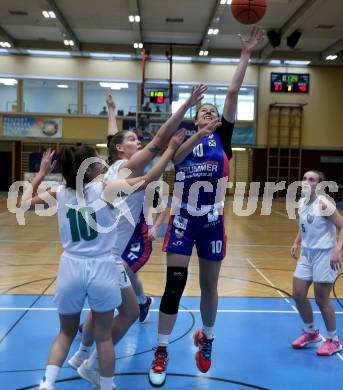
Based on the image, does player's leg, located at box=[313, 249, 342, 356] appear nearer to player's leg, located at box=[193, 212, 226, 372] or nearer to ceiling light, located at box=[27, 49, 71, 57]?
player's leg, located at box=[193, 212, 226, 372]

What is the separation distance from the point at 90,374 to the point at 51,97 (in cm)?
2220

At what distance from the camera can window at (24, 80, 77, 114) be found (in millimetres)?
23703

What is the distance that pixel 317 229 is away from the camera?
13.5 ft

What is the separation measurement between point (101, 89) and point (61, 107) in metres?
2.18

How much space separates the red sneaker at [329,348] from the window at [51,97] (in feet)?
69.9

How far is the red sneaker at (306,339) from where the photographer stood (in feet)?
13.2

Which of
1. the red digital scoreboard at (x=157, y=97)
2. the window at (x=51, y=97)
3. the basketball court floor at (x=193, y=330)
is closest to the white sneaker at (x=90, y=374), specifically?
the basketball court floor at (x=193, y=330)

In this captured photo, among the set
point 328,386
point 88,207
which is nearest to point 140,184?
point 88,207

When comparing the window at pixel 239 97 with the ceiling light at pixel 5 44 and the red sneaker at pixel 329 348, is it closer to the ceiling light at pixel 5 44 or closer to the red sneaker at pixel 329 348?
the ceiling light at pixel 5 44

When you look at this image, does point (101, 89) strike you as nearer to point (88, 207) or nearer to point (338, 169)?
point (338, 169)

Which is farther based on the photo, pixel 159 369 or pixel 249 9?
pixel 249 9

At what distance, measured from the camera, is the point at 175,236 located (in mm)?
3381

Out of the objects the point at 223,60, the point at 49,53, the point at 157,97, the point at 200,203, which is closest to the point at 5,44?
the point at 49,53

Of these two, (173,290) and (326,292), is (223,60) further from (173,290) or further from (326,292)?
(173,290)
